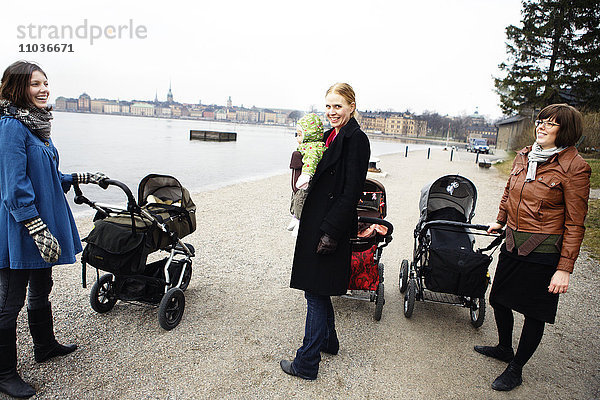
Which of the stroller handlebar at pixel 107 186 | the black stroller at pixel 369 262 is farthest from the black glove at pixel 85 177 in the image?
the black stroller at pixel 369 262

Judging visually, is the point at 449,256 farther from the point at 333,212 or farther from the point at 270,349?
the point at 270,349

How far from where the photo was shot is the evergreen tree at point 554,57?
23.3 m

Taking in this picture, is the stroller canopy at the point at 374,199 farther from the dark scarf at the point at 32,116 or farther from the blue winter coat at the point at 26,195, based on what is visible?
the dark scarf at the point at 32,116

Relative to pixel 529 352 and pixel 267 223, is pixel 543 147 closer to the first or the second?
pixel 529 352

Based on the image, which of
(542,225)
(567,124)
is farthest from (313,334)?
(567,124)

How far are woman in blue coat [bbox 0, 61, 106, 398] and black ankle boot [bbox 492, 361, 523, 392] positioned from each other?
3.58 meters

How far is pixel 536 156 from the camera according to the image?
2900 mm

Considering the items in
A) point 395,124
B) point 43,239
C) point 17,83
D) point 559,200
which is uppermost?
point 395,124

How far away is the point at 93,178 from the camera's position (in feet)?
10.8

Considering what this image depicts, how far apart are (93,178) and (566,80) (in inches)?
1144

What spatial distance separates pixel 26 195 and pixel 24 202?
0.05 meters

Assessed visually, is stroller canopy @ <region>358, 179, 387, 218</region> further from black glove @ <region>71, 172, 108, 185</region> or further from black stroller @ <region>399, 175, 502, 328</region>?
black glove @ <region>71, 172, 108, 185</region>

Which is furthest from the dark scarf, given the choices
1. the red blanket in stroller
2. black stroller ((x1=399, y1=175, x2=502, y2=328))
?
black stroller ((x1=399, y1=175, x2=502, y2=328))

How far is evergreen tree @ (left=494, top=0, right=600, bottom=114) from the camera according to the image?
23328 millimetres
